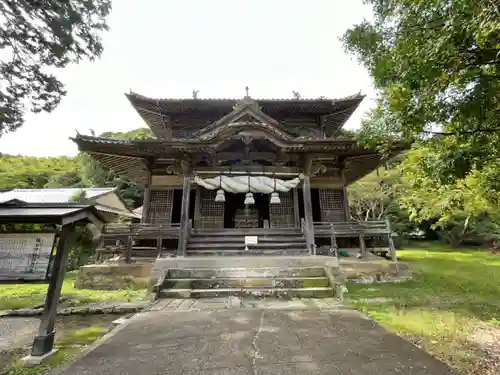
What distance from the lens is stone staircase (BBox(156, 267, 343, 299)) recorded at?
6.41 m

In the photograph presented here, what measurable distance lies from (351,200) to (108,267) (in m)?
22.3

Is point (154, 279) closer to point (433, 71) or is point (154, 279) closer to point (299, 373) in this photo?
point (299, 373)

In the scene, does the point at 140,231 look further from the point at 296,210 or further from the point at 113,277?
the point at 296,210

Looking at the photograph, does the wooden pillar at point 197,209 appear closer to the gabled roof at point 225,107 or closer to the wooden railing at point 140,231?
the wooden railing at point 140,231

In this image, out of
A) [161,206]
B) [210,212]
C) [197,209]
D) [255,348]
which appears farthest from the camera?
[161,206]

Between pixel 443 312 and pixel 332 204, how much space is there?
6805 mm

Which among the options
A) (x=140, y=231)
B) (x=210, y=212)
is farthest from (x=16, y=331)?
(x=210, y=212)

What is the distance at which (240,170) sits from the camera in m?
9.82

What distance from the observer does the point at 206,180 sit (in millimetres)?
9586

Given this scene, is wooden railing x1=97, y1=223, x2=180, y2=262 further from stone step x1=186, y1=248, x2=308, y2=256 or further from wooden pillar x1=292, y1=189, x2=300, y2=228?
wooden pillar x1=292, y1=189, x2=300, y2=228

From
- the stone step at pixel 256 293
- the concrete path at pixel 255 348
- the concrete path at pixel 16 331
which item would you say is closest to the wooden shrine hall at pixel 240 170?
the stone step at pixel 256 293

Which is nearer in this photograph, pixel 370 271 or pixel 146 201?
pixel 370 271

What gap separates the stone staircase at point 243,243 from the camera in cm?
908

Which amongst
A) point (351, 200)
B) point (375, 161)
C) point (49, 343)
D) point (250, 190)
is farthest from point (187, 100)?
point (351, 200)
